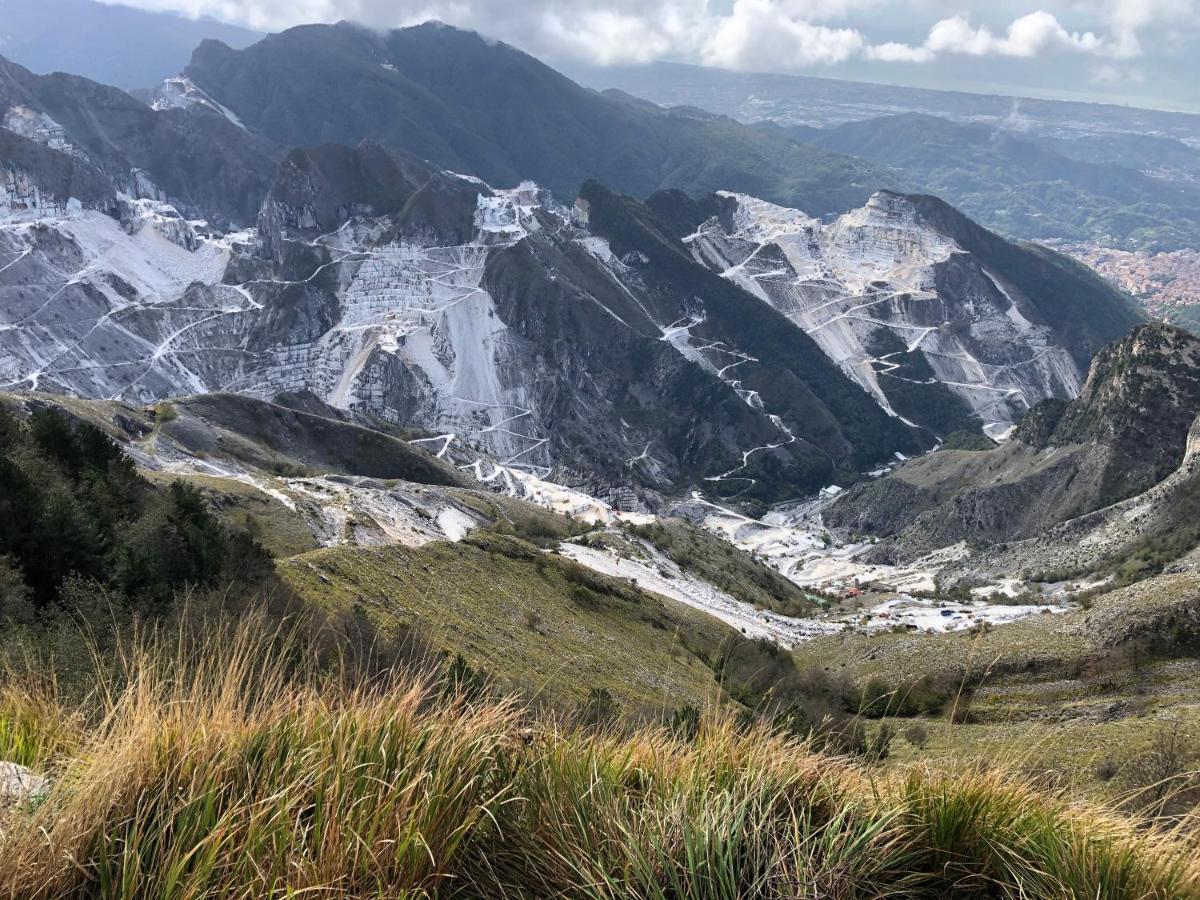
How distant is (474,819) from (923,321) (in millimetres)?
198414

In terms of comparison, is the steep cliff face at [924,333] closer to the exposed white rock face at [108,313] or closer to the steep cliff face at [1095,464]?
the steep cliff face at [1095,464]

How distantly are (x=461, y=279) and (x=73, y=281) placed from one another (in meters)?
61.0

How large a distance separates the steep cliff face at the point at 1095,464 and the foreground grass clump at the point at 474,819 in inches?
2828

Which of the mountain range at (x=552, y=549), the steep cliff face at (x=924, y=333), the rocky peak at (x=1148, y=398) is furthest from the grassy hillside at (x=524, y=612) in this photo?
the steep cliff face at (x=924, y=333)

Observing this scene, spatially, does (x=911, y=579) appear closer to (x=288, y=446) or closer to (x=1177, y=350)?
(x=1177, y=350)

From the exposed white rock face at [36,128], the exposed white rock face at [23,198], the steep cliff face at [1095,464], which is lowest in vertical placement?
the steep cliff face at [1095,464]

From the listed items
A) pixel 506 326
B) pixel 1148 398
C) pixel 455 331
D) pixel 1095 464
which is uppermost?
pixel 1148 398

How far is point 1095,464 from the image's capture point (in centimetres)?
8262

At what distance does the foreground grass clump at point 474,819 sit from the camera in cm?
321

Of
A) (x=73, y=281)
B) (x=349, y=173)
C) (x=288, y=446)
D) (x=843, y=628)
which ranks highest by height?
(x=349, y=173)

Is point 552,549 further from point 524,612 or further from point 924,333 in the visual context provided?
point 924,333

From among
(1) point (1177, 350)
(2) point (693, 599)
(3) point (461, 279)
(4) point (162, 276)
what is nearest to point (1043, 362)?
(1) point (1177, 350)

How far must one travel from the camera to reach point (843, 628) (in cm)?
4928

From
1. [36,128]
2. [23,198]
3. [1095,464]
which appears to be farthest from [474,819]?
[36,128]
